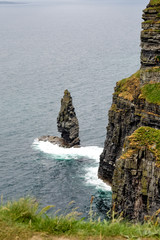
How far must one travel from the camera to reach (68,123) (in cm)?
12488

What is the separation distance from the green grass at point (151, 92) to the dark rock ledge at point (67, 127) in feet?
135

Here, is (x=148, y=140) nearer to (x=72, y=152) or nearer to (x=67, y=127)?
(x=72, y=152)

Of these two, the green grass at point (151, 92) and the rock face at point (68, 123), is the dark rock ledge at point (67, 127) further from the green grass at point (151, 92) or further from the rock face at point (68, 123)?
the green grass at point (151, 92)

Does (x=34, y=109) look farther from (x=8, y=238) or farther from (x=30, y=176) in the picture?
(x=8, y=238)

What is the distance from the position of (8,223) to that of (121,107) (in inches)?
2965

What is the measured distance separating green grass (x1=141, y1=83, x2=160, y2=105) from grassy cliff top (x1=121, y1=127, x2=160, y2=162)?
86.0 ft

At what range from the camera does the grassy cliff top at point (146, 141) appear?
169ft

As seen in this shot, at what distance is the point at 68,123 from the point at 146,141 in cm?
7252

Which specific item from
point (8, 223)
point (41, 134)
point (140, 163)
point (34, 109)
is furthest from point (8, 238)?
point (34, 109)

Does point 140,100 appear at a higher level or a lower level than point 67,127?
higher

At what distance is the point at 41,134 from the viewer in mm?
132250

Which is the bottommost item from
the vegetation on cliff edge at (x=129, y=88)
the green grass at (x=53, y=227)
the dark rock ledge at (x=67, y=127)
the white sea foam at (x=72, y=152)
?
the white sea foam at (x=72, y=152)

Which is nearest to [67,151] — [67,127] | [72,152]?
[72,152]

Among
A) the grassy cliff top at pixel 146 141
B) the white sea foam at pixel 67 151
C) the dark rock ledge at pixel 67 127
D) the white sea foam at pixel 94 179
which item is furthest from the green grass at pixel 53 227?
the dark rock ledge at pixel 67 127
